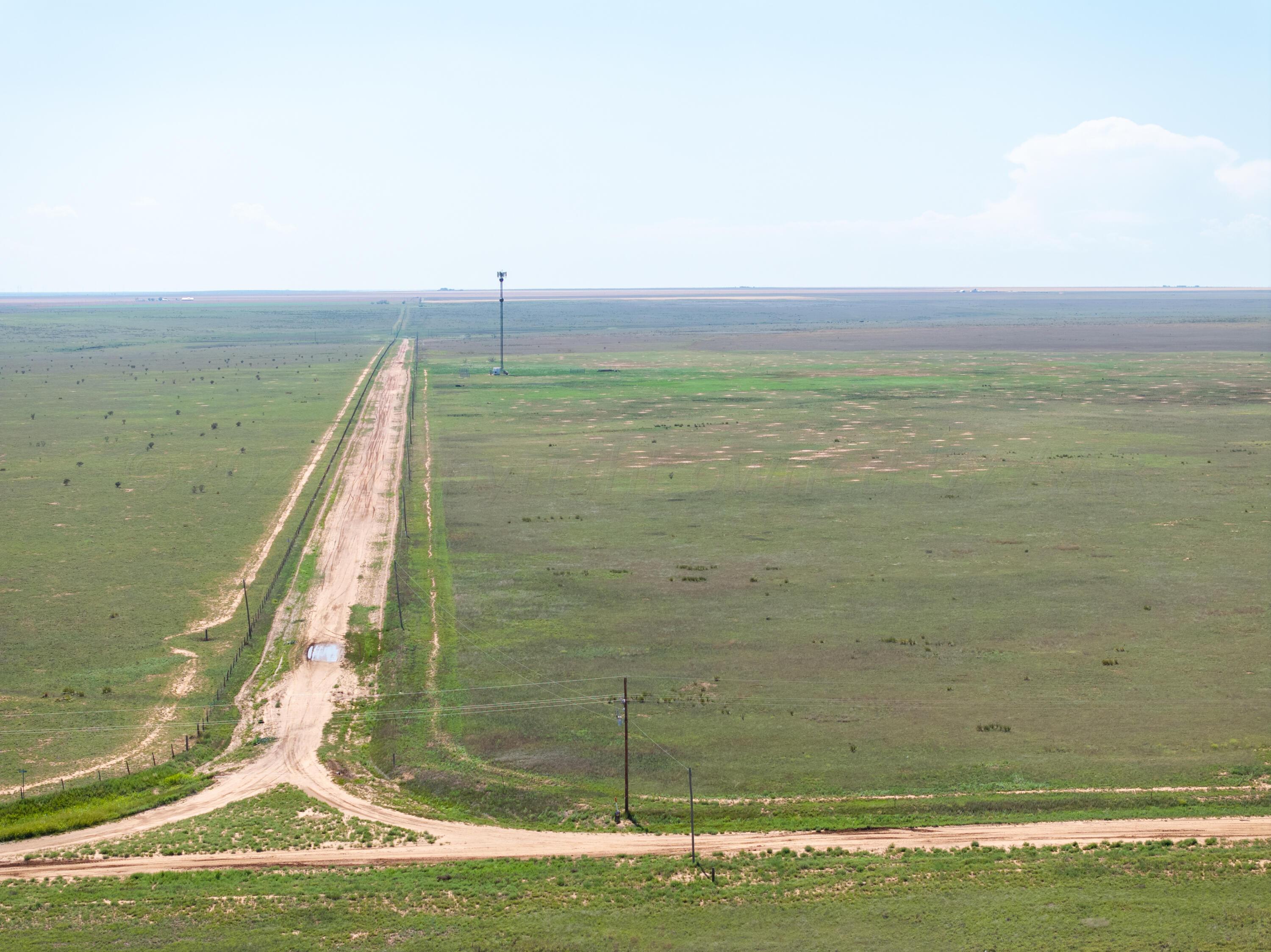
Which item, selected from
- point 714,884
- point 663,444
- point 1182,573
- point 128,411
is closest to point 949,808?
point 714,884

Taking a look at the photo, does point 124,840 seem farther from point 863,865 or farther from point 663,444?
point 663,444

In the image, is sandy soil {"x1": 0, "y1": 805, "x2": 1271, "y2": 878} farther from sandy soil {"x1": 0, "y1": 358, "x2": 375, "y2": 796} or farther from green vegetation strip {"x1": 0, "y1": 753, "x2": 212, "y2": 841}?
sandy soil {"x1": 0, "y1": 358, "x2": 375, "y2": 796}

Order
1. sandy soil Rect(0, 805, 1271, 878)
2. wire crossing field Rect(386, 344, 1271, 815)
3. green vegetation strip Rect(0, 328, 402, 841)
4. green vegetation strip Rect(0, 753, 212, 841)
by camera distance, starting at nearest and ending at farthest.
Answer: sandy soil Rect(0, 805, 1271, 878) → green vegetation strip Rect(0, 753, 212, 841) → green vegetation strip Rect(0, 328, 402, 841) → wire crossing field Rect(386, 344, 1271, 815)

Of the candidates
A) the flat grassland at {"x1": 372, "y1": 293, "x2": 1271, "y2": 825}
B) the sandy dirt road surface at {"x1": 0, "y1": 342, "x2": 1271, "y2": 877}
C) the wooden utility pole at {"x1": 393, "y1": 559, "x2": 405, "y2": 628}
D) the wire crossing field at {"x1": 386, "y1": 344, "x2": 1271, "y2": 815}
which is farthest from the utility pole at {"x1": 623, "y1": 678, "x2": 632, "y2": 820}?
the wooden utility pole at {"x1": 393, "y1": 559, "x2": 405, "y2": 628}

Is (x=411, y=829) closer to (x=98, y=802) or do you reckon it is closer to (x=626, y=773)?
(x=626, y=773)

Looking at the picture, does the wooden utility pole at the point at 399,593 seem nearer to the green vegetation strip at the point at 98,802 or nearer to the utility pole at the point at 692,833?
the green vegetation strip at the point at 98,802

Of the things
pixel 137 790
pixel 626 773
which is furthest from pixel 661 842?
pixel 137 790

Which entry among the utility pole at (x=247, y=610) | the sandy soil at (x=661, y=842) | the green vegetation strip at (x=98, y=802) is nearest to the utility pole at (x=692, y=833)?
the sandy soil at (x=661, y=842)
